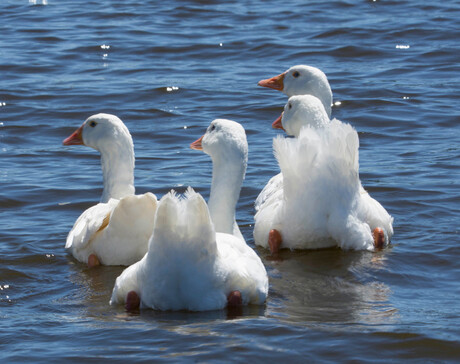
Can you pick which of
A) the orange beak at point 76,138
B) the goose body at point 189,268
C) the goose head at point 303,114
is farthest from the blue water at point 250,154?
the goose head at point 303,114

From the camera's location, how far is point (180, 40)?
18281 mm

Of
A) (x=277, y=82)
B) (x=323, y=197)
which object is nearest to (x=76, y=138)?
(x=323, y=197)

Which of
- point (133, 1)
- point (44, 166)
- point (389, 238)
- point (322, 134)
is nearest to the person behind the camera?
point (322, 134)

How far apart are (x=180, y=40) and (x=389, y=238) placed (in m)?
10.0

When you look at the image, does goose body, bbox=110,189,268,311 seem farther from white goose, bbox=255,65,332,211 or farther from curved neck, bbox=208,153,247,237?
white goose, bbox=255,65,332,211

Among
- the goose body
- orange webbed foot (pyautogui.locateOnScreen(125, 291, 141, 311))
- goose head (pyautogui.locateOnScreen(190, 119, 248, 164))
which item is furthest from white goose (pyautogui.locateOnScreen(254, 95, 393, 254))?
orange webbed foot (pyautogui.locateOnScreen(125, 291, 141, 311))

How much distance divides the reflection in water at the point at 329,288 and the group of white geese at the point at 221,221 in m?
0.13

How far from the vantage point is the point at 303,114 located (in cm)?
978

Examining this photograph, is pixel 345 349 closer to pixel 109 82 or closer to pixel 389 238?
pixel 389 238

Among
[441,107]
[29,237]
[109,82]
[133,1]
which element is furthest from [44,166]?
[133,1]

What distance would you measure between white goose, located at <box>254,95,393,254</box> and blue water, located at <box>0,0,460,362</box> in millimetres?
190

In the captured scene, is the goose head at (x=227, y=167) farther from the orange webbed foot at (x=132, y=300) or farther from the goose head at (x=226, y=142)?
the orange webbed foot at (x=132, y=300)

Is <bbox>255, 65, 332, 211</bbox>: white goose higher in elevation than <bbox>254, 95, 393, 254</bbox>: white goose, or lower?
higher

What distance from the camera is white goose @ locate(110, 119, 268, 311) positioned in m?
6.54
